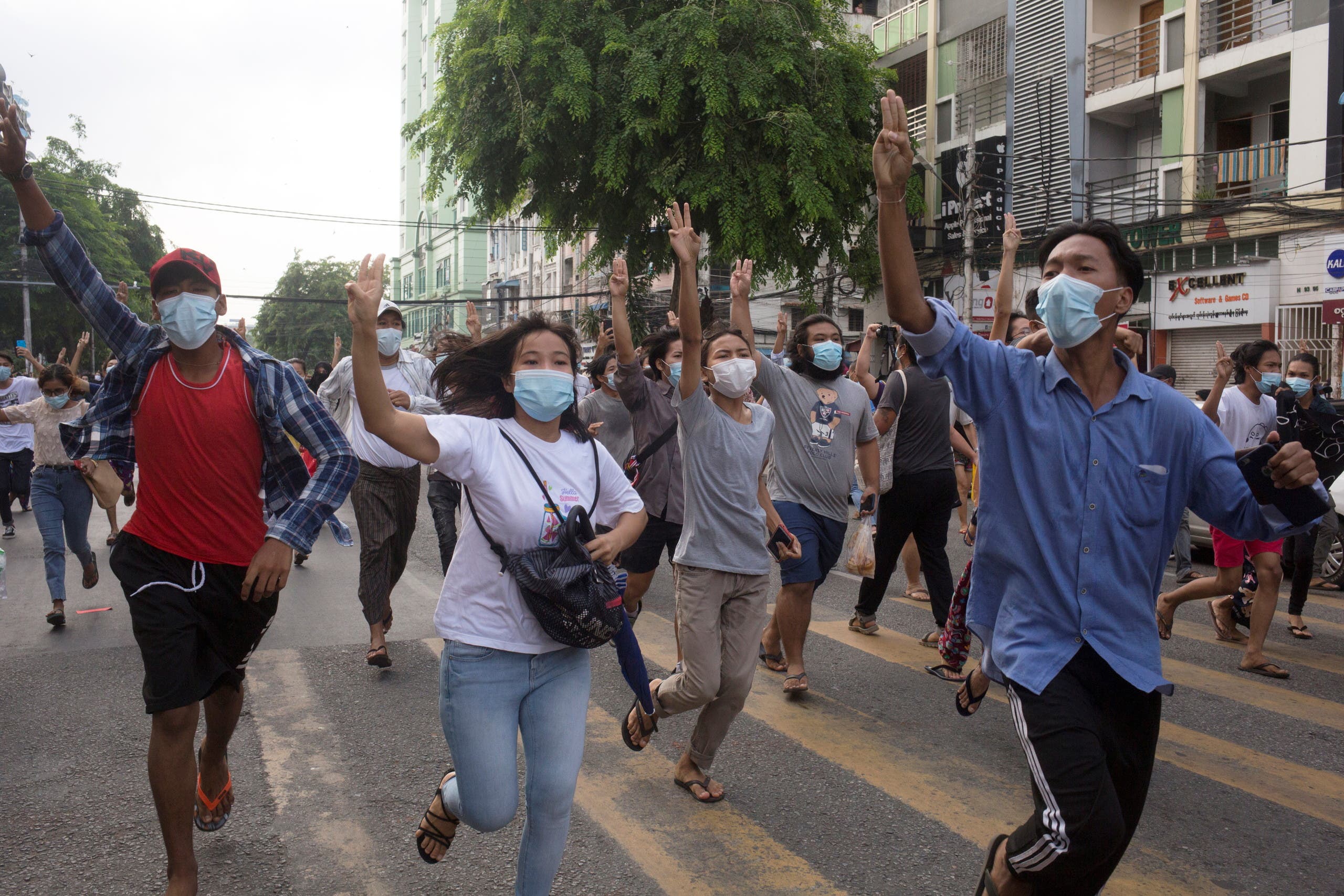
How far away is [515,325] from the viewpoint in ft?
11.2

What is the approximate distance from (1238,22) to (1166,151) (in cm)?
248

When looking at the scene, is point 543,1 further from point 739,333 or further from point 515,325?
point 515,325

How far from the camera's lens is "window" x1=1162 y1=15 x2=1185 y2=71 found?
2052 centimetres

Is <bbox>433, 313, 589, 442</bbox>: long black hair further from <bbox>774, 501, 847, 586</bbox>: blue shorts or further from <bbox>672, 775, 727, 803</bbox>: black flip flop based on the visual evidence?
<bbox>774, 501, 847, 586</bbox>: blue shorts

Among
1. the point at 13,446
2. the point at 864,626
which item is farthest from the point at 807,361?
the point at 13,446

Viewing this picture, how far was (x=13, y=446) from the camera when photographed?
11.6 meters

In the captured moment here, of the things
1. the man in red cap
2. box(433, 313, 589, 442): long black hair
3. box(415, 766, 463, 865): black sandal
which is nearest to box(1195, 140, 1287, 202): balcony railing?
box(433, 313, 589, 442): long black hair

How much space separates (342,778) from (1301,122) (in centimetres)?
1926

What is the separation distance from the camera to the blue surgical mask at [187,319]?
A: 3480mm

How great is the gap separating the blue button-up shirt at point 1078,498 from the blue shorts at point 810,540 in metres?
2.66

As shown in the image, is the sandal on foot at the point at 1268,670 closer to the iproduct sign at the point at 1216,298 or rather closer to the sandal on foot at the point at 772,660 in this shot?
the sandal on foot at the point at 772,660

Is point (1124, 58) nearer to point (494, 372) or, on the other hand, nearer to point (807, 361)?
point (807, 361)

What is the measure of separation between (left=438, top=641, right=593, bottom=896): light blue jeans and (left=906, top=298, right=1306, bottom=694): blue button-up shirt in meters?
1.21

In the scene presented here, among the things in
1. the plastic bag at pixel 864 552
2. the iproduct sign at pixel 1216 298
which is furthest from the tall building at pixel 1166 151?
the plastic bag at pixel 864 552
